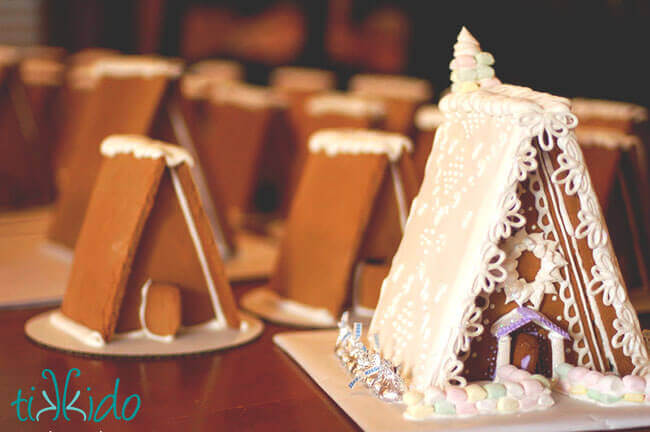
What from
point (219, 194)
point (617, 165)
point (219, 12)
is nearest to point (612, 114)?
point (617, 165)

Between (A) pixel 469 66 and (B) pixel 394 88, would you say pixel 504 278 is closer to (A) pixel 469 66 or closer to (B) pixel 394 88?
(A) pixel 469 66

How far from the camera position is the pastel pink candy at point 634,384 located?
8.02 feet

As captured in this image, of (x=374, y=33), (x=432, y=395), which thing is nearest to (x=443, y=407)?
(x=432, y=395)

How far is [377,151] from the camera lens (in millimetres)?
3383

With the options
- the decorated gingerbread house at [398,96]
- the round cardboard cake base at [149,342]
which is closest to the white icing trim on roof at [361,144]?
the round cardboard cake base at [149,342]

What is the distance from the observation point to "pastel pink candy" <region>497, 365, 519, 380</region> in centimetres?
248

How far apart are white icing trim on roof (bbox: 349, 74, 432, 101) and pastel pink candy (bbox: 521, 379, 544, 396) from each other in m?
3.58

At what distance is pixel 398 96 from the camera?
5.93 metres

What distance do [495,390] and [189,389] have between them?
83 cm

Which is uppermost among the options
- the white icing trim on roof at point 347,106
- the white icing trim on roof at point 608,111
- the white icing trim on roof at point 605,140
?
the white icing trim on roof at point 608,111

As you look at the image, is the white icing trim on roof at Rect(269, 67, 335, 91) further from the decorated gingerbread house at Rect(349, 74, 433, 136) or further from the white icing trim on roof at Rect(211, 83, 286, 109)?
the white icing trim on roof at Rect(211, 83, 286, 109)

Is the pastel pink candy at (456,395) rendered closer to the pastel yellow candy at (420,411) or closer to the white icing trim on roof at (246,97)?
the pastel yellow candy at (420,411)

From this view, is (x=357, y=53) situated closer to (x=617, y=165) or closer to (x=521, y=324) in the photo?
(x=617, y=165)

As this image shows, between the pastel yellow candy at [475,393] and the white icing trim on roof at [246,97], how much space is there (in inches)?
131
